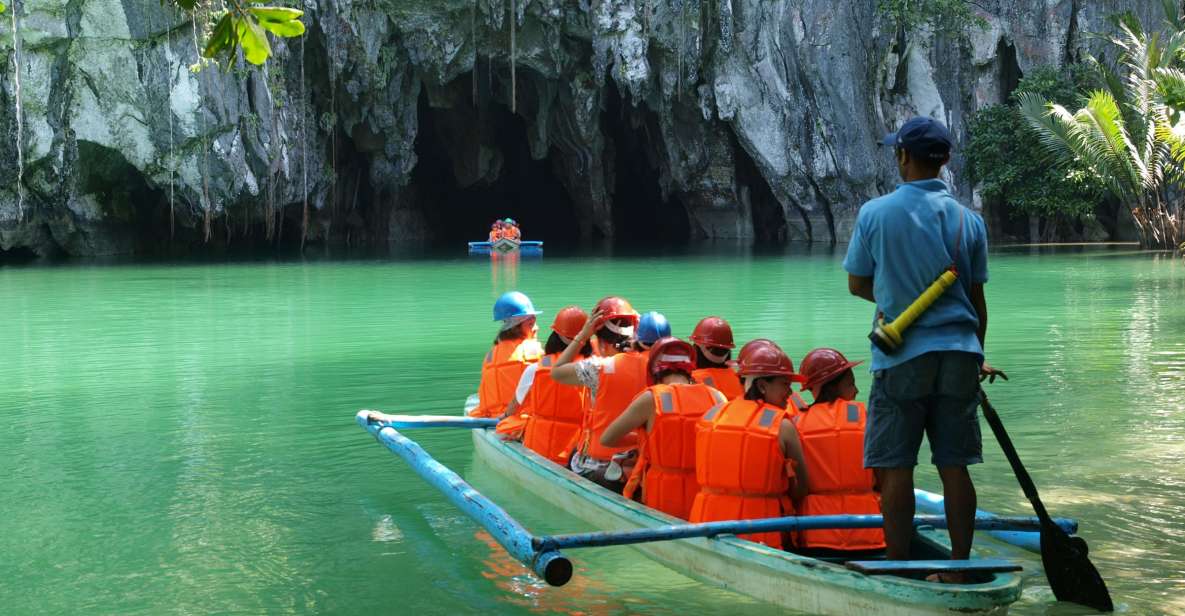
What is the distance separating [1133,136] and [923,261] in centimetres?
2766

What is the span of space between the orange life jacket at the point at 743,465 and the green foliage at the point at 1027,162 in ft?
92.3

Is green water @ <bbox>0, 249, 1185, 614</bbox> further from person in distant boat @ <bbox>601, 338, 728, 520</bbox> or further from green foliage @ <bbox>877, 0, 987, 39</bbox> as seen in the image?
green foliage @ <bbox>877, 0, 987, 39</bbox>

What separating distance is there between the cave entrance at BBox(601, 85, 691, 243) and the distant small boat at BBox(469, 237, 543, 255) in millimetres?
6830

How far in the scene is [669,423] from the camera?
18.0 ft

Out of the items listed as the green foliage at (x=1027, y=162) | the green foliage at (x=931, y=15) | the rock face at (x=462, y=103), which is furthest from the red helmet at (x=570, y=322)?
the green foliage at (x=931, y=15)

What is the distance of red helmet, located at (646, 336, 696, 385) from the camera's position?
5621 millimetres

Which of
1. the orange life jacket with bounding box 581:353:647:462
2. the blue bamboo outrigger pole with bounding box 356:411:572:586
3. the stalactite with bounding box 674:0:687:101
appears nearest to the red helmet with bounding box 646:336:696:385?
the orange life jacket with bounding box 581:353:647:462

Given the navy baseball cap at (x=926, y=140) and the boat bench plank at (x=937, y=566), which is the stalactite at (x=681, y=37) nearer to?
the navy baseball cap at (x=926, y=140)

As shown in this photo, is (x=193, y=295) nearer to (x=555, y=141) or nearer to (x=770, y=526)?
(x=770, y=526)

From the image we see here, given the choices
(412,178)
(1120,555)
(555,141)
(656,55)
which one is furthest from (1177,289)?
(412,178)

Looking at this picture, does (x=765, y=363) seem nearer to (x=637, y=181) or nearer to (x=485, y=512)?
(x=485, y=512)

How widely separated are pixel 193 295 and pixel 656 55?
56.0 ft

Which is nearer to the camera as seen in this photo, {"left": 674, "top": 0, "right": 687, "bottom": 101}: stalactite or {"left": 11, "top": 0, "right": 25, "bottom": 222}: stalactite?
{"left": 11, "top": 0, "right": 25, "bottom": 222}: stalactite

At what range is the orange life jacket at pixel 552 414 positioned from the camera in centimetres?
689
